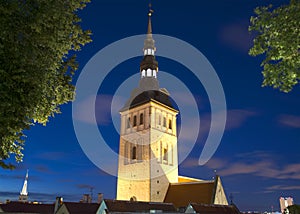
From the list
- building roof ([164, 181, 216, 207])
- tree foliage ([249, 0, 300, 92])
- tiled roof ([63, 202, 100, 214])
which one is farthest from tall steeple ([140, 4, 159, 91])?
tree foliage ([249, 0, 300, 92])

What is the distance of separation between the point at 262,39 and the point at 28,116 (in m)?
9.11

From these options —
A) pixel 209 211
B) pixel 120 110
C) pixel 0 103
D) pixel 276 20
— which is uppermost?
pixel 120 110

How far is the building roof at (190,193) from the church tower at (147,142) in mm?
1419

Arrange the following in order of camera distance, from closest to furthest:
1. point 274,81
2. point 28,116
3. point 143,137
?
point 274,81
point 28,116
point 143,137

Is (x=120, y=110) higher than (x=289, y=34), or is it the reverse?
(x=120, y=110)

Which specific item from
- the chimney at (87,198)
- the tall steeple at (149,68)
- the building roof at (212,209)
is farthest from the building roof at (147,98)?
the building roof at (212,209)

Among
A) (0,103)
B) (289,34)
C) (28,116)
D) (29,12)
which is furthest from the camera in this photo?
(28,116)

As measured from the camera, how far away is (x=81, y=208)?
102 ft

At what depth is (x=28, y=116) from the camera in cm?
1166

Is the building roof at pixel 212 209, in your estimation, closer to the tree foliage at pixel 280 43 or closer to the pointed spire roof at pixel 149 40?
the tree foliage at pixel 280 43

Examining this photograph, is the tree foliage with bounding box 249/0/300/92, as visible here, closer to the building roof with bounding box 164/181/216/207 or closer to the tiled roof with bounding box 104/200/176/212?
the tiled roof with bounding box 104/200/176/212

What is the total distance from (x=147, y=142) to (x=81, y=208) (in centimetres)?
1409

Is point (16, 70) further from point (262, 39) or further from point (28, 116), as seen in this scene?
point (262, 39)

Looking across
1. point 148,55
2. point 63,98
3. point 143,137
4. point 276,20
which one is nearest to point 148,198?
point 143,137
